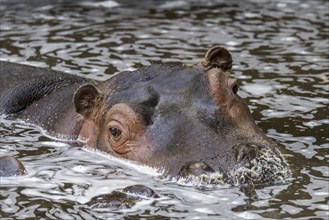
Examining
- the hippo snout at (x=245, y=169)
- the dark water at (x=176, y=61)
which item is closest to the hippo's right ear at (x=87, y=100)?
the dark water at (x=176, y=61)

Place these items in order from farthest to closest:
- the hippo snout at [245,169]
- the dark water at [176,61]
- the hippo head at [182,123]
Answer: the hippo head at [182,123]
the hippo snout at [245,169]
the dark water at [176,61]

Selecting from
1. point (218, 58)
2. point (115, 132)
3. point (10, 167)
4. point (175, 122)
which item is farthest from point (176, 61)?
point (10, 167)

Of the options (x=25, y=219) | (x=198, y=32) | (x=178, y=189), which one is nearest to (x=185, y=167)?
(x=178, y=189)

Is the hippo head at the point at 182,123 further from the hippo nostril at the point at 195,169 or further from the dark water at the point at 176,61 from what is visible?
the dark water at the point at 176,61

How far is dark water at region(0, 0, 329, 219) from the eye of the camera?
7352 mm

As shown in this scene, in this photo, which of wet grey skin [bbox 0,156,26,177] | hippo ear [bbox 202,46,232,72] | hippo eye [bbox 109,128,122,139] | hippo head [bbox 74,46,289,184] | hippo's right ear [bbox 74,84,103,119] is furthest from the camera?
hippo ear [bbox 202,46,232,72]

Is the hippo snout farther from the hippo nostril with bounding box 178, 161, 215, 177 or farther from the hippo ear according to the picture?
the hippo ear

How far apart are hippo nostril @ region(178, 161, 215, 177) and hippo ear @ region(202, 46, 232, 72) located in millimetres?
1475

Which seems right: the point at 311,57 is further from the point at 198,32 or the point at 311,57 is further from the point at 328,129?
the point at 328,129

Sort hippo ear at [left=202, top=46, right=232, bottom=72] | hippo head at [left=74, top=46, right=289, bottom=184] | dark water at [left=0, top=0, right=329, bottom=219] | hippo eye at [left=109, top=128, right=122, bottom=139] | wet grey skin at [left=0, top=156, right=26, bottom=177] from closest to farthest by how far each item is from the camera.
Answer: dark water at [left=0, top=0, right=329, bottom=219], hippo head at [left=74, top=46, right=289, bottom=184], wet grey skin at [left=0, top=156, right=26, bottom=177], hippo eye at [left=109, top=128, right=122, bottom=139], hippo ear at [left=202, top=46, right=232, bottom=72]

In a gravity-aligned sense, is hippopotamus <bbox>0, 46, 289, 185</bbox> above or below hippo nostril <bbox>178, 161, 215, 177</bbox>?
above

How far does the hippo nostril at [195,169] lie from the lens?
7.54m

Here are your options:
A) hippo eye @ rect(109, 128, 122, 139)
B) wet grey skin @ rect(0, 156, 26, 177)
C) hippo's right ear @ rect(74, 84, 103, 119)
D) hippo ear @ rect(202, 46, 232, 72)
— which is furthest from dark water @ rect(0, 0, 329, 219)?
hippo ear @ rect(202, 46, 232, 72)

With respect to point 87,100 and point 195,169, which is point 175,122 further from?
point 87,100
